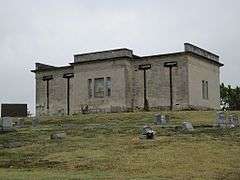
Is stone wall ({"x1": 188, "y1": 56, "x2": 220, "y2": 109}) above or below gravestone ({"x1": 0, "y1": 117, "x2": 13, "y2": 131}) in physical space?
above

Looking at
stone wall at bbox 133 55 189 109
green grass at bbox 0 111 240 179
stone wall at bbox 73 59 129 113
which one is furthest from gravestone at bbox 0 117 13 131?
stone wall at bbox 133 55 189 109

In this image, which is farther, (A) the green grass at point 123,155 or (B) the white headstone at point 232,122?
(B) the white headstone at point 232,122

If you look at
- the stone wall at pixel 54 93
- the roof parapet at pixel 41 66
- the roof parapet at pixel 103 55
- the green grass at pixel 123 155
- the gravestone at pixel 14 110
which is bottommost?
the green grass at pixel 123 155

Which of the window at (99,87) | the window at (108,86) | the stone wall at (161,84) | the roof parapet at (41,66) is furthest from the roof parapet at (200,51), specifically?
the roof parapet at (41,66)

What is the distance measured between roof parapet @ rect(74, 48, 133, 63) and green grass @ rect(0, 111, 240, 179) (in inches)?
869

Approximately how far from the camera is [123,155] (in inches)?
848

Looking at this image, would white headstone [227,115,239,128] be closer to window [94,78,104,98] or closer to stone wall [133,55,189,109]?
stone wall [133,55,189,109]

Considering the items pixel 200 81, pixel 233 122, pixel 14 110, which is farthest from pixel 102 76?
pixel 233 122

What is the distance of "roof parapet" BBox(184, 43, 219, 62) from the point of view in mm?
51031

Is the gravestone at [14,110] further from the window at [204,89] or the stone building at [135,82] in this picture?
the window at [204,89]

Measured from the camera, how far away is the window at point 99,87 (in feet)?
176

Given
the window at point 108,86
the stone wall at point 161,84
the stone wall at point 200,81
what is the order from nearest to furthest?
the stone wall at point 161,84, the stone wall at point 200,81, the window at point 108,86

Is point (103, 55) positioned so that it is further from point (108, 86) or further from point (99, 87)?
point (99, 87)

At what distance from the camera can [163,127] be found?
30859mm
